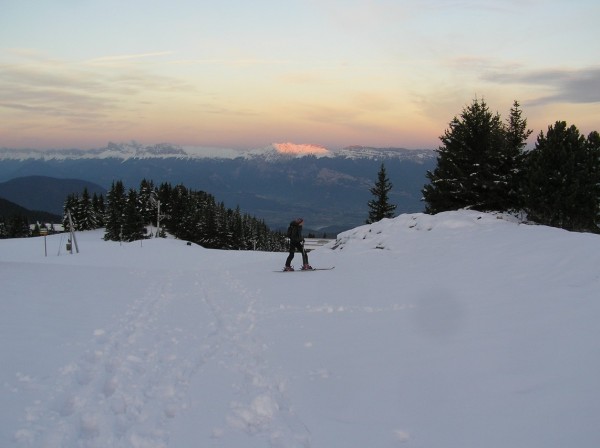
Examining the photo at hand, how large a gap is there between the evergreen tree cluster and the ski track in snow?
2029 centimetres

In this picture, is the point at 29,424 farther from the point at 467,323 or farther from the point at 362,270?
the point at 362,270

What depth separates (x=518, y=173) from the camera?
2741 cm

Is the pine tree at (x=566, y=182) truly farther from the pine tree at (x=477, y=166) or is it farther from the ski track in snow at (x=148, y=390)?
the ski track in snow at (x=148, y=390)

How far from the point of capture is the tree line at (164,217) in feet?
251

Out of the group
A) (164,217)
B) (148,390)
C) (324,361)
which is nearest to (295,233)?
(324,361)

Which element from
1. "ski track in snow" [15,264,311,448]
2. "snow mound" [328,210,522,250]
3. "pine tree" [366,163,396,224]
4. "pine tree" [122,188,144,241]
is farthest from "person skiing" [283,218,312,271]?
→ "pine tree" [122,188,144,241]

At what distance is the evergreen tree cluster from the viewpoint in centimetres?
2333

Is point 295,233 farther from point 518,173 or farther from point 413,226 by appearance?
point 518,173

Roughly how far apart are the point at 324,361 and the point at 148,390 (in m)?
3.05

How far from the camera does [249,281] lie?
18.4m

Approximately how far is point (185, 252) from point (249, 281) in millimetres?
18135

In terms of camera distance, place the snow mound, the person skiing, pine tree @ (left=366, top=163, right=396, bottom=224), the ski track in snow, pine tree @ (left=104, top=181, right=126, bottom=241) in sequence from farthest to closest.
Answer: pine tree @ (left=104, top=181, right=126, bottom=241), pine tree @ (left=366, top=163, right=396, bottom=224), the snow mound, the person skiing, the ski track in snow

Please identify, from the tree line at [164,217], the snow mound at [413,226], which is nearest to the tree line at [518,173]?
the snow mound at [413,226]

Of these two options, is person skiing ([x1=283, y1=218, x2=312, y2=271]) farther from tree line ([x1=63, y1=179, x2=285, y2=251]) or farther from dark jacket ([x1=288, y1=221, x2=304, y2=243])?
tree line ([x1=63, y1=179, x2=285, y2=251])
